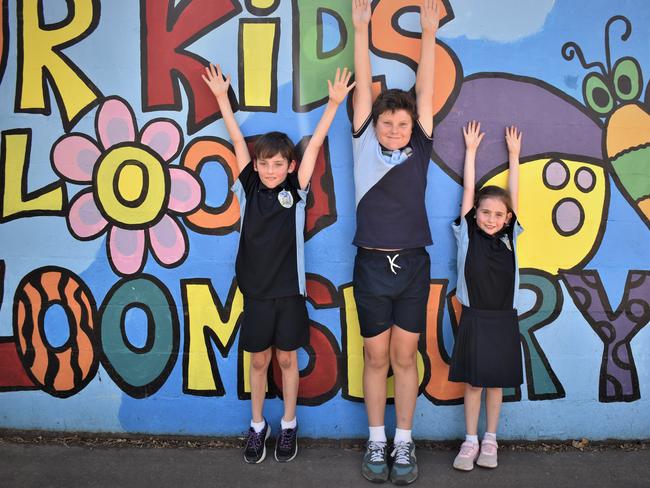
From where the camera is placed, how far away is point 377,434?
126 inches

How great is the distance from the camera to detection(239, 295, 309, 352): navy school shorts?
3.18m

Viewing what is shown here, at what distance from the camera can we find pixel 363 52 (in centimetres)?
311

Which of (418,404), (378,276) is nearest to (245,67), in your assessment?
(378,276)

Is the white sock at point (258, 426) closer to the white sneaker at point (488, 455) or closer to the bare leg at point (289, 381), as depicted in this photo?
the bare leg at point (289, 381)

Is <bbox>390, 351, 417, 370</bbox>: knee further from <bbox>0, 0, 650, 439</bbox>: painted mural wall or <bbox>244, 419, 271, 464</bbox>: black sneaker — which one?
<bbox>244, 419, 271, 464</bbox>: black sneaker

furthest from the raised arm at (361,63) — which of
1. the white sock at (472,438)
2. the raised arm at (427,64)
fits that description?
the white sock at (472,438)

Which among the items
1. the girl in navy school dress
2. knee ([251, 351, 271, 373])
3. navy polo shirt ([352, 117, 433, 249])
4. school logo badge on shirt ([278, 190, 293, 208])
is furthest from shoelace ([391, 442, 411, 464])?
school logo badge on shirt ([278, 190, 293, 208])

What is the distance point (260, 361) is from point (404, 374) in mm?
866

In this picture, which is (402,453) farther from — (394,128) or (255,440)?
(394,128)

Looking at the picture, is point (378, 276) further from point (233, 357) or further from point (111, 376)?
point (111, 376)

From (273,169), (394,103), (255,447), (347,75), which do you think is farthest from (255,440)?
(347,75)

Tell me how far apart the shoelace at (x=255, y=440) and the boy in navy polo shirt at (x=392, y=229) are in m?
0.65

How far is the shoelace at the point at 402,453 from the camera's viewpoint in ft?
10.1

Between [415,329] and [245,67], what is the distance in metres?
1.90
